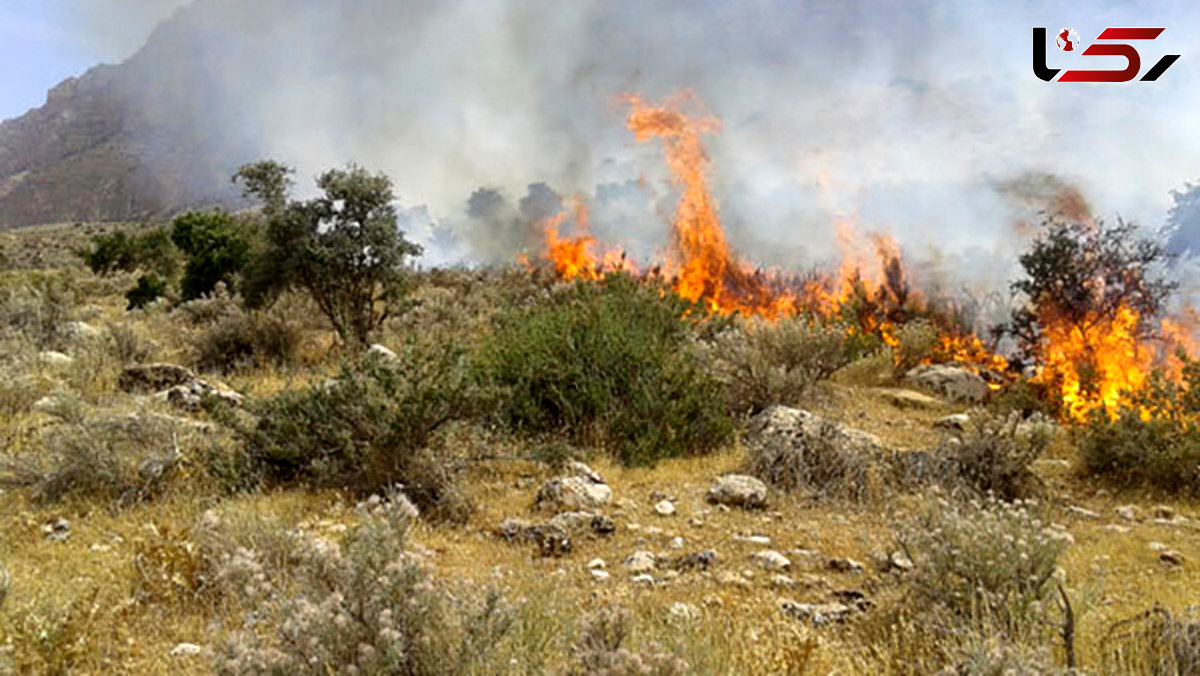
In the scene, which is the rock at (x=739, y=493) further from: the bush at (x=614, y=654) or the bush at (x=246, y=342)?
the bush at (x=246, y=342)

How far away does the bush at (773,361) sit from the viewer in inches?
342

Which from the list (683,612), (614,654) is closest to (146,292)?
(683,612)

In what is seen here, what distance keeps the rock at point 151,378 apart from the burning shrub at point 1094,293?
12.0 m

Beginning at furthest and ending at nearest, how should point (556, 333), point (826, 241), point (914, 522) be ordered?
point (826, 241), point (556, 333), point (914, 522)

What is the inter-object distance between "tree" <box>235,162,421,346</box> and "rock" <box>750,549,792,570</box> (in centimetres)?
925

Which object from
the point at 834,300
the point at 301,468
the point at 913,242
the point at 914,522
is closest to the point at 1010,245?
the point at 913,242

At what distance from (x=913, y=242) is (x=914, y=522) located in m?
15.2

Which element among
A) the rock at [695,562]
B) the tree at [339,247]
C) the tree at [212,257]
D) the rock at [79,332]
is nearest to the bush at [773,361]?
the rock at [695,562]

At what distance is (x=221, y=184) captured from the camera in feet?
353

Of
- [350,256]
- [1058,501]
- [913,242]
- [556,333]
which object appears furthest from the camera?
[913,242]

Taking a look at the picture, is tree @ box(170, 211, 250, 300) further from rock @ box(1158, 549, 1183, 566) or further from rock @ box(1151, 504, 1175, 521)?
rock @ box(1158, 549, 1183, 566)

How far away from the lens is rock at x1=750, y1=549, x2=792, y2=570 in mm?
4236

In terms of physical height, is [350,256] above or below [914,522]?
above

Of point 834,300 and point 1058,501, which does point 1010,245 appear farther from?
point 1058,501
